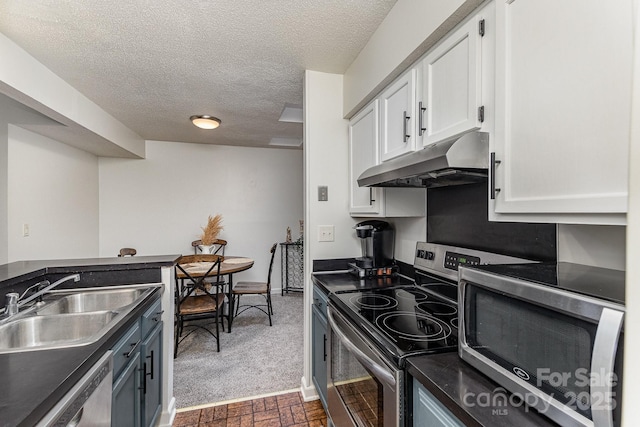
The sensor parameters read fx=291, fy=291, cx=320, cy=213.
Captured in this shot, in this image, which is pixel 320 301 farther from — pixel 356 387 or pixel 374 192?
pixel 374 192

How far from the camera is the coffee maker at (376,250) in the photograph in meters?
2.07

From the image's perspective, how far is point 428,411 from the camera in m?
0.89

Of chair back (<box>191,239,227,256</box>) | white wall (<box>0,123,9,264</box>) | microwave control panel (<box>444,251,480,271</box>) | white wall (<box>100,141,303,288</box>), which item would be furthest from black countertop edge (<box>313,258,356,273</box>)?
white wall (<box>0,123,9,264</box>)

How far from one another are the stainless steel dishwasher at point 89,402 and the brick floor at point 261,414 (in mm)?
995

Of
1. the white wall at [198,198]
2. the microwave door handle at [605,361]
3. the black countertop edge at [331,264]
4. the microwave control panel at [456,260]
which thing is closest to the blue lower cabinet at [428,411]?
the microwave door handle at [605,361]

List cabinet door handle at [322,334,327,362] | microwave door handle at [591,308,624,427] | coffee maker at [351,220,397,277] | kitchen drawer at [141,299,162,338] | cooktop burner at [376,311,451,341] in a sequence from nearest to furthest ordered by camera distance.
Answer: microwave door handle at [591,308,624,427], cooktop burner at [376,311,451,341], kitchen drawer at [141,299,162,338], cabinet door handle at [322,334,327,362], coffee maker at [351,220,397,277]

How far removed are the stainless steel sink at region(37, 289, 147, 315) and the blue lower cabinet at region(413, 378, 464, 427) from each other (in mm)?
1547

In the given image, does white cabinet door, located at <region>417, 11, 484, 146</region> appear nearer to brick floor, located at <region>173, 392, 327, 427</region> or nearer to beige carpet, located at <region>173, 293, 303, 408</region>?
brick floor, located at <region>173, 392, 327, 427</region>

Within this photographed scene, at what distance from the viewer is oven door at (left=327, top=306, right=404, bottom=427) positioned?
103cm

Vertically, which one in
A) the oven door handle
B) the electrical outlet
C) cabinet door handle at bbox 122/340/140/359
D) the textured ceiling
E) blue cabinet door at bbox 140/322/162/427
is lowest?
blue cabinet door at bbox 140/322/162/427

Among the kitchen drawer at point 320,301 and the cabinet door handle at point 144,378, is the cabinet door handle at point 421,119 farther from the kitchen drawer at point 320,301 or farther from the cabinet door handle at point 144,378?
the cabinet door handle at point 144,378

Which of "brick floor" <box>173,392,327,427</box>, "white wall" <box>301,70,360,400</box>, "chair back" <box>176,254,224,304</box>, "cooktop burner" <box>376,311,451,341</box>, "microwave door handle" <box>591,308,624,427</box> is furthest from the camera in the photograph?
"chair back" <box>176,254,224,304</box>

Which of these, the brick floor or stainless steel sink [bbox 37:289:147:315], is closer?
stainless steel sink [bbox 37:289:147:315]

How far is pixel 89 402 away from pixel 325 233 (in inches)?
61.9
